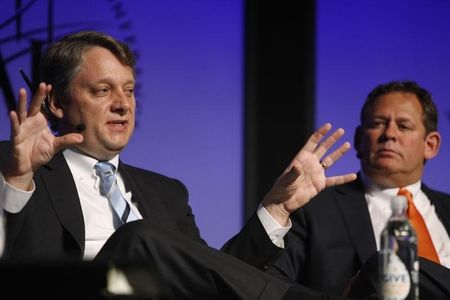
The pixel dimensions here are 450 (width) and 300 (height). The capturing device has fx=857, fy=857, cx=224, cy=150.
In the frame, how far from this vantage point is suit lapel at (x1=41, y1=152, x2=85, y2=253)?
8.50ft

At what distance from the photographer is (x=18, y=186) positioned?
2.34 metres

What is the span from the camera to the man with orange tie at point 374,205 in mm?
3088

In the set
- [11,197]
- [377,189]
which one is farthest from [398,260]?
[377,189]

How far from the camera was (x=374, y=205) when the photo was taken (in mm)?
3342

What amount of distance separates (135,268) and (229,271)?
0.78 metres

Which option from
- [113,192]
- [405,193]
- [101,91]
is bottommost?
[405,193]

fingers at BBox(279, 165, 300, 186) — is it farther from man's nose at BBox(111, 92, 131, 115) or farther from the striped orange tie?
the striped orange tie

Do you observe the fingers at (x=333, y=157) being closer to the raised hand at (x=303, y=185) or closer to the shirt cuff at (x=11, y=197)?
the raised hand at (x=303, y=185)

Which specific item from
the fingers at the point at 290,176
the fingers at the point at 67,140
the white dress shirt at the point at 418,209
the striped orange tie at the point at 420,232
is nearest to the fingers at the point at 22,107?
the fingers at the point at 67,140

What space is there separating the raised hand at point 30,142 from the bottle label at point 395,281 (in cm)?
89

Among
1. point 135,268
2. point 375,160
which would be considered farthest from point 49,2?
point 135,268

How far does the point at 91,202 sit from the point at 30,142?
1.67 feet

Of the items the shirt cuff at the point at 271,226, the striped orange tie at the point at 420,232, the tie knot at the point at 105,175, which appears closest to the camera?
the shirt cuff at the point at 271,226

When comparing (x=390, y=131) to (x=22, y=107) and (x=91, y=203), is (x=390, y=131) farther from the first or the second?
(x=22, y=107)
